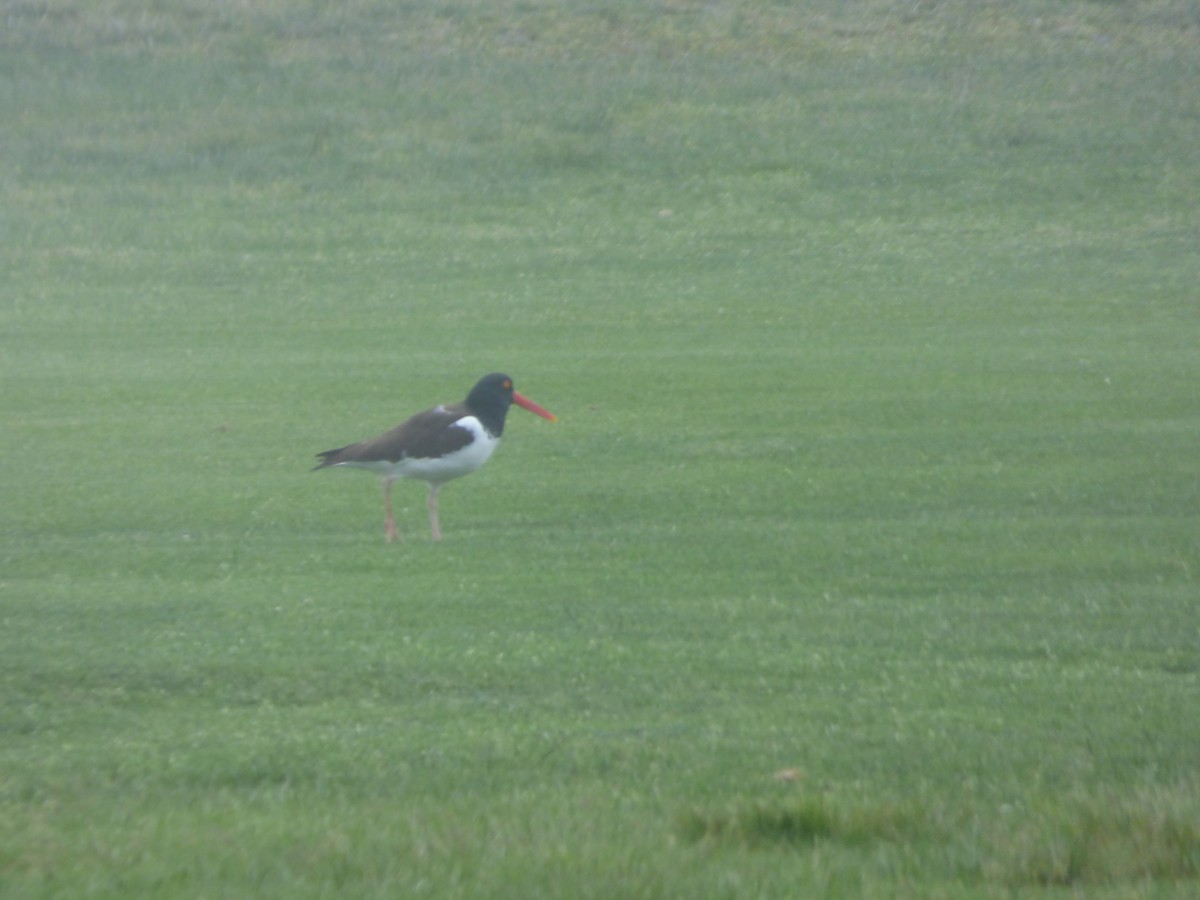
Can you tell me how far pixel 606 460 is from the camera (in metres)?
16.8

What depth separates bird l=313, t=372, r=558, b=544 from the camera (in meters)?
13.5

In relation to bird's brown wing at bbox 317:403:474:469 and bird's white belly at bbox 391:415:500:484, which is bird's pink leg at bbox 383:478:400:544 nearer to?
bird's white belly at bbox 391:415:500:484

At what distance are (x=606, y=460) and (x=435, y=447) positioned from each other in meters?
3.54

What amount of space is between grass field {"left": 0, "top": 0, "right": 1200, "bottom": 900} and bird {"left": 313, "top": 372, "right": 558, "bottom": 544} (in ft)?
1.67

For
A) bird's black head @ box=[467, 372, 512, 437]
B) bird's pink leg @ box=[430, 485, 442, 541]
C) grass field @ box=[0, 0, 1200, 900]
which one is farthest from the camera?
bird's black head @ box=[467, 372, 512, 437]

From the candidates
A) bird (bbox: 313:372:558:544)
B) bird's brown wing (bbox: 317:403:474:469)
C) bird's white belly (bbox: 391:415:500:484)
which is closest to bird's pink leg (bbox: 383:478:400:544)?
bird (bbox: 313:372:558:544)

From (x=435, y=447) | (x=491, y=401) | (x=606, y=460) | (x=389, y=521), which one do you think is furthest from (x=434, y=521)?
(x=606, y=460)

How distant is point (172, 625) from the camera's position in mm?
10383

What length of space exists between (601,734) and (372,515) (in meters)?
6.81

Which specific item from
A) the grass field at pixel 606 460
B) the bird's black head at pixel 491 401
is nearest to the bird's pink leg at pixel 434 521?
the grass field at pixel 606 460

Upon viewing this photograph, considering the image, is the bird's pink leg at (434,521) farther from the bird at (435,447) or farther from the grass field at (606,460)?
the grass field at (606,460)

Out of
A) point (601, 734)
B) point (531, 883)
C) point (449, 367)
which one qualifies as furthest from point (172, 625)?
point (449, 367)

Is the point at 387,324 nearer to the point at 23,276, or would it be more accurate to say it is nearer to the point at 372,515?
the point at 23,276

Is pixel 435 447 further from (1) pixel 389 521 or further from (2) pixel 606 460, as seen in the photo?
(2) pixel 606 460
